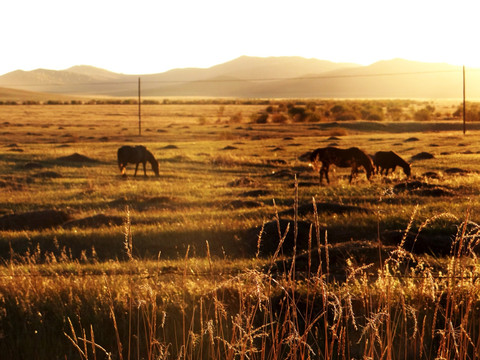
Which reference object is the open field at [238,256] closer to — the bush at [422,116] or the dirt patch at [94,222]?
the dirt patch at [94,222]

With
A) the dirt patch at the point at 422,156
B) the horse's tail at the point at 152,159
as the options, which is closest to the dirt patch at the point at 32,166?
the horse's tail at the point at 152,159

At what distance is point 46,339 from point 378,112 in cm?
8222

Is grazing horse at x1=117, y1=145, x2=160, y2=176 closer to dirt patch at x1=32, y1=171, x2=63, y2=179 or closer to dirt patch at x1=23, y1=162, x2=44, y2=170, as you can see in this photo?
dirt patch at x1=32, y1=171, x2=63, y2=179

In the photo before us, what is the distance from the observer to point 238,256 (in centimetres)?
1276

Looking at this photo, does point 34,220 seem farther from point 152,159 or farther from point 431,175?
point 431,175

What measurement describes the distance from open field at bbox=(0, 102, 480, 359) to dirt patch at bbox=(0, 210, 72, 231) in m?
0.07

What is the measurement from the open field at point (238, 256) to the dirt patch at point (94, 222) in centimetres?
5

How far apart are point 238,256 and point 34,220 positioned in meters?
7.06

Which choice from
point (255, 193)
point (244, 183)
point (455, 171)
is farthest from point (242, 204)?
point (455, 171)

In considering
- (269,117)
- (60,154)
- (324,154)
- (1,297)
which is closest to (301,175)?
(324,154)

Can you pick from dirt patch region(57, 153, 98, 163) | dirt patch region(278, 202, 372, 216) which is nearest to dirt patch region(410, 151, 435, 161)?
dirt patch region(57, 153, 98, 163)

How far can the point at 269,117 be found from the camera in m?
85.9

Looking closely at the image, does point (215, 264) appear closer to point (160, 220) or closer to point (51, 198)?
point (160, 220)

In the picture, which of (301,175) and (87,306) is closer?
(87,306)
